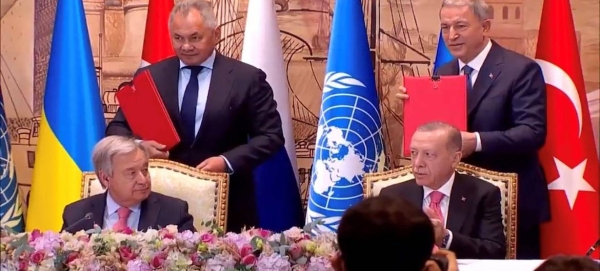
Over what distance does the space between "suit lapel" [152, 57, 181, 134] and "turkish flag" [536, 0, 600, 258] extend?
1542 millimetres

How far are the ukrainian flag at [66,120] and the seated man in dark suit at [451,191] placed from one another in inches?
65.3

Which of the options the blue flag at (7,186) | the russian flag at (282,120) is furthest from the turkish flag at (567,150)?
the blue flag at (7,186)

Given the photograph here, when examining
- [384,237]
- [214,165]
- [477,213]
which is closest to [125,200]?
[214,165]

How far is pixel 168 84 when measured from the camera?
3678 mm

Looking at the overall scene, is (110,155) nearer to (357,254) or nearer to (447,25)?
(447,25)

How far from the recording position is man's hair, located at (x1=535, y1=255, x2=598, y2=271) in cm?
162

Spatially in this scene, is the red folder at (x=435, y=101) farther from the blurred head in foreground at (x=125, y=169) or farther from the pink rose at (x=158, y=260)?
the pink rose at (x=158, y=260)

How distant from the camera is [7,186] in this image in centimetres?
429

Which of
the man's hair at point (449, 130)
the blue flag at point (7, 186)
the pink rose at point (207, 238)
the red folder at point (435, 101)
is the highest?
the red folder at point (435, 101)

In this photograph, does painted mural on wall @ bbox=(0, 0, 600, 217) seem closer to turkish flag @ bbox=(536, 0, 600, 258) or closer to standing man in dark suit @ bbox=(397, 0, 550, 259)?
turkish flag @ bbox=(536, 0, 600, 258)

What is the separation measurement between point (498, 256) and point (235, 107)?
116 centimetres

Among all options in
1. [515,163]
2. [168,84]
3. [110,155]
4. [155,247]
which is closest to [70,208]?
[110,155]

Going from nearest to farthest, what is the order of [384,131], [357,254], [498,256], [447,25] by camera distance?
[357,254], [498,256], [447,25], [384,131]

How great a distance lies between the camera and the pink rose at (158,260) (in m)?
2.40
